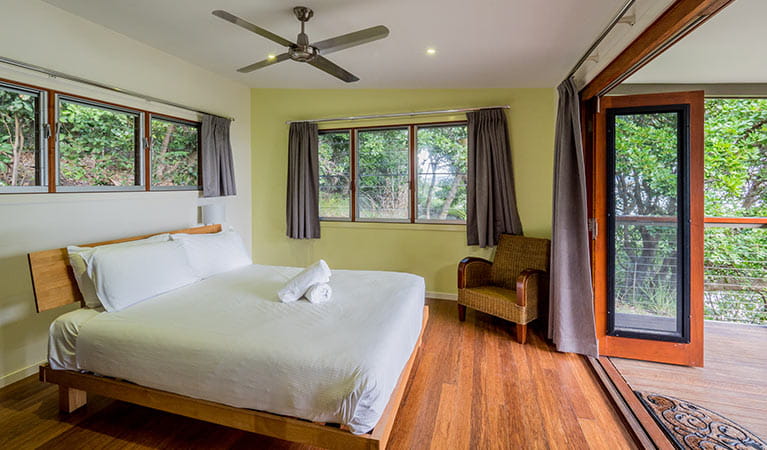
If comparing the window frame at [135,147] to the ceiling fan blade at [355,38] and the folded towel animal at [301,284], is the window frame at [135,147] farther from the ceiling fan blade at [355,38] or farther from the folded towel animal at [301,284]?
the ceiling fan blade at [355,38]

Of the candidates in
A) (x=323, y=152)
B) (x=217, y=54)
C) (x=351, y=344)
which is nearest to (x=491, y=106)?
(x=323, y=152)

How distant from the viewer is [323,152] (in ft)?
14.9

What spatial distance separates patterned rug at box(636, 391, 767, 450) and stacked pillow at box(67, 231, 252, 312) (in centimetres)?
Answer: 330

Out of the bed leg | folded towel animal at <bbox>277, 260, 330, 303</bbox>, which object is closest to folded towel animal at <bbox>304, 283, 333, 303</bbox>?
folded towel animal at <bbox>277, 260, 330, 303</bbox>

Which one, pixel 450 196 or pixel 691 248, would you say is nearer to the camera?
pixel 691 248

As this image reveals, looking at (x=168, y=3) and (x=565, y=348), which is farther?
(x=565, y=348)

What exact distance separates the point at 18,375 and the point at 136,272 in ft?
3.86

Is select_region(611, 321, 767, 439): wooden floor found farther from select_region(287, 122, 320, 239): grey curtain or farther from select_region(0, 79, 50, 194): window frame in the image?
select_region(0, 79, 50, 194): window frame

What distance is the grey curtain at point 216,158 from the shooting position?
3.74 metres

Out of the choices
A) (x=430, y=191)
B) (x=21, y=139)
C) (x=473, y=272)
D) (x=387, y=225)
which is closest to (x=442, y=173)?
(x=430, y=191)

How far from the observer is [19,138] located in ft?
7.74

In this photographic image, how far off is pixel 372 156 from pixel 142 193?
2.51m

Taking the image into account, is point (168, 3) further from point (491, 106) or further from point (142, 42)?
point (491, 106)

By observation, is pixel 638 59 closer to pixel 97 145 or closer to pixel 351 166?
pixel 351 166
